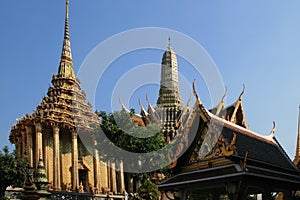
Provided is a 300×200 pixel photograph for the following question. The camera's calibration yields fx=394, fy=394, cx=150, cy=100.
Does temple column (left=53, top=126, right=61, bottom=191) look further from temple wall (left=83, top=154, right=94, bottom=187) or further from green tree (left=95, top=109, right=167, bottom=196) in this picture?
green tree (left=95, top=109, right=167, bottom=196)

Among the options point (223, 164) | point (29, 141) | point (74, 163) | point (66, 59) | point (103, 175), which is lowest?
point (223, 164)

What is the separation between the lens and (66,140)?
36906 millimetres

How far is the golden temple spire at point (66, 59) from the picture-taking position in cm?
3956

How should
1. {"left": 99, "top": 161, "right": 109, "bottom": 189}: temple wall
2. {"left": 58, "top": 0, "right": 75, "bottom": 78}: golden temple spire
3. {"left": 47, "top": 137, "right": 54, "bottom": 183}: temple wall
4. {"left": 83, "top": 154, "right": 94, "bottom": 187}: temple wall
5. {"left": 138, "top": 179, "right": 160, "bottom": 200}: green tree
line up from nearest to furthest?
{"left": 138, "top": 179, "right": 160, "bottom": 200}: green tree → {"left": 47, "top": 137, "right": 54, "bottom": 183}: temple wall → {"left": 83, "top": 154, "right": 94, "bottom": 187}: temple wall → {"left": 99, "top": 161, "right": 109, "bottom": 189}: temple wall → {"left": 58, "top": 0, "right": 75, "bottom": 78}: golden temple spire

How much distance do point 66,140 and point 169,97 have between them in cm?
1621

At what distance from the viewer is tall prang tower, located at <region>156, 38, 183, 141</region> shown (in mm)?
42844

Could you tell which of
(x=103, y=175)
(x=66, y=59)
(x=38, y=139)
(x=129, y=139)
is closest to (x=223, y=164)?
(x=129, y=139)

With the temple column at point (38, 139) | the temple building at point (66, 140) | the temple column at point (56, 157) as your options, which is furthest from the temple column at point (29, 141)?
the temple column at point (56, 157)

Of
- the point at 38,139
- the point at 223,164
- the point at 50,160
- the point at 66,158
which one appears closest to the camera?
the point at 223,164

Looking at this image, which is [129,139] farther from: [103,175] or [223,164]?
[223,164]

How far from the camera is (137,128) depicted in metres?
28.2

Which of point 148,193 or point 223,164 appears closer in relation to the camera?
point 223,164

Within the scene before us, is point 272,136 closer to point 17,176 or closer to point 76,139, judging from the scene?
point 17,176

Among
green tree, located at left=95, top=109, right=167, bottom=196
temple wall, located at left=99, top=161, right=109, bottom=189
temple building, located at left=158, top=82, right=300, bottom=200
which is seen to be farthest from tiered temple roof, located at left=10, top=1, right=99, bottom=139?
temple building, located at left=158, top=82, right=300, bottom=200
